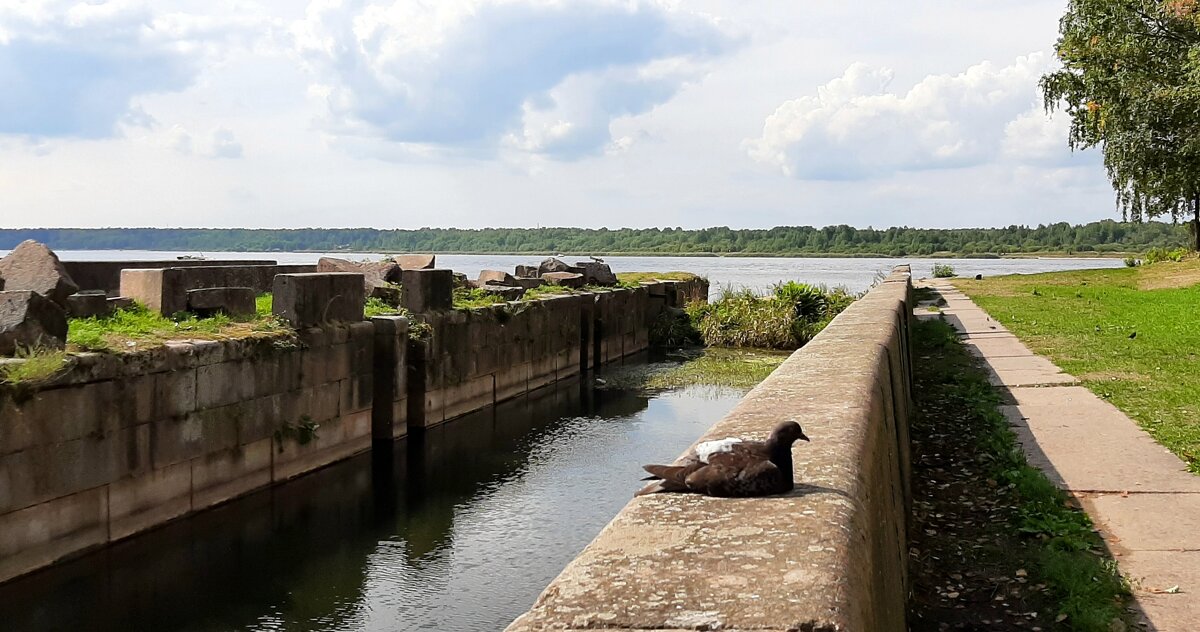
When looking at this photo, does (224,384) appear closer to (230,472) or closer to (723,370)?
(230,472)

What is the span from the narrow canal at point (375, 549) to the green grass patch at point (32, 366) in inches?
59.1

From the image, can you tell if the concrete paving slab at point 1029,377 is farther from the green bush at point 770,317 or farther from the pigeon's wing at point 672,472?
the green bush at point 770,317

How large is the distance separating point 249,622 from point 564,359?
14805mm

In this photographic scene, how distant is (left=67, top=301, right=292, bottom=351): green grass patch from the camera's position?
974 centimetres

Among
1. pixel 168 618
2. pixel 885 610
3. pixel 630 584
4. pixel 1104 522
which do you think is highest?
pixel 630 584

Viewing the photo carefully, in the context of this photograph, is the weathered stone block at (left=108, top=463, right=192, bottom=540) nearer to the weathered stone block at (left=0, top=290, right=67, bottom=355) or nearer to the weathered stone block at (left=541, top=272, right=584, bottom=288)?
the weathered stone block at (left=0, top=290, right=67, bottom=355)

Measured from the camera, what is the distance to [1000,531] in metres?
5.86

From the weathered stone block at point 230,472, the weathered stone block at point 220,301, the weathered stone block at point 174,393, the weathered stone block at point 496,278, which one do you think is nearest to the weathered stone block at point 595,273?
the weathered stone block at point 496,278

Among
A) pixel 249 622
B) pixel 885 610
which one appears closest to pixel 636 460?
pixel 249 622

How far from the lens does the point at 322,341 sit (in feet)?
43.3

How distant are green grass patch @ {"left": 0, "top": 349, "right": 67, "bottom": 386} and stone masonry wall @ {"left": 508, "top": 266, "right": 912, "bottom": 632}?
631cm

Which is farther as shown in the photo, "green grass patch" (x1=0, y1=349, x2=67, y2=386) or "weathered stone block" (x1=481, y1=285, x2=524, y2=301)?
"weathered stone block" (x1=481, y1=285, x2=524, y2=301)

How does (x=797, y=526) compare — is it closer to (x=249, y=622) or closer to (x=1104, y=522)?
(x=1104, y=522)

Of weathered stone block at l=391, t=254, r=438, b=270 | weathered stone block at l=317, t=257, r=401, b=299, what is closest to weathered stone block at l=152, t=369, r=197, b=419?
weathered stone block at l=317, t=257, r=401, b=299
